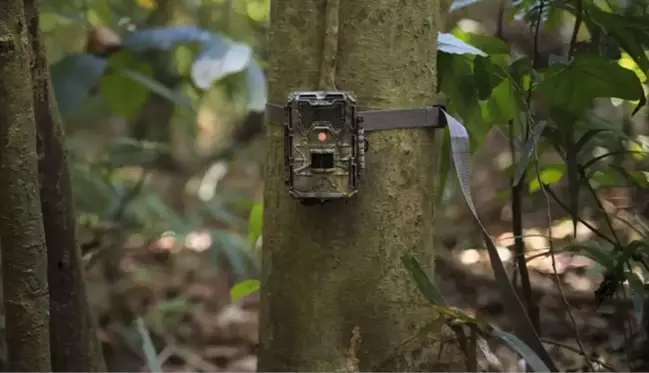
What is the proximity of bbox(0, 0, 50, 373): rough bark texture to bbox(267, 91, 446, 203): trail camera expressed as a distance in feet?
0.80

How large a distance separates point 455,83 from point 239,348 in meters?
1.10

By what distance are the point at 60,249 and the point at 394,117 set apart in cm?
39

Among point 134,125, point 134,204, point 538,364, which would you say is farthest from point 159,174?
point 538,364

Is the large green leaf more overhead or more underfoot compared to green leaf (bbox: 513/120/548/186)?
more overhead

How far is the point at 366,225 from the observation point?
0.82 metres

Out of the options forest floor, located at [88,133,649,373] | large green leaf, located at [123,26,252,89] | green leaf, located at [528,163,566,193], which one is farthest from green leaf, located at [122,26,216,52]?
green leaf, located at [528,163,566,193]

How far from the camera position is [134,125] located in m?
2.88

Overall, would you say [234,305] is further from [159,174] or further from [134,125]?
[159,174]

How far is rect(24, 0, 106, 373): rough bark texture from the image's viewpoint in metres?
0.82

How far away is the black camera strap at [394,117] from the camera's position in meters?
0.81

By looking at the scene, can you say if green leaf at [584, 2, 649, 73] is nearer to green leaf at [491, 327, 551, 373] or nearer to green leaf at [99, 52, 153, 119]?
green leaf at [491, 327, 551, 373]

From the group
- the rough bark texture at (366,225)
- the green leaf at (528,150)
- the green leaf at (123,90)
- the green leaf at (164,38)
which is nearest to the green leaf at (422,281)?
the rough bark texture at (366,225)

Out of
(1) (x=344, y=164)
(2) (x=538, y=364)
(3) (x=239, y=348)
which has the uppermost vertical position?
(1) (x=344, y=164)

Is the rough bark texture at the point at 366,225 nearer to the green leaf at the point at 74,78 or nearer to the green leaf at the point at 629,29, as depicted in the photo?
the green leaf at the point at 629,29
